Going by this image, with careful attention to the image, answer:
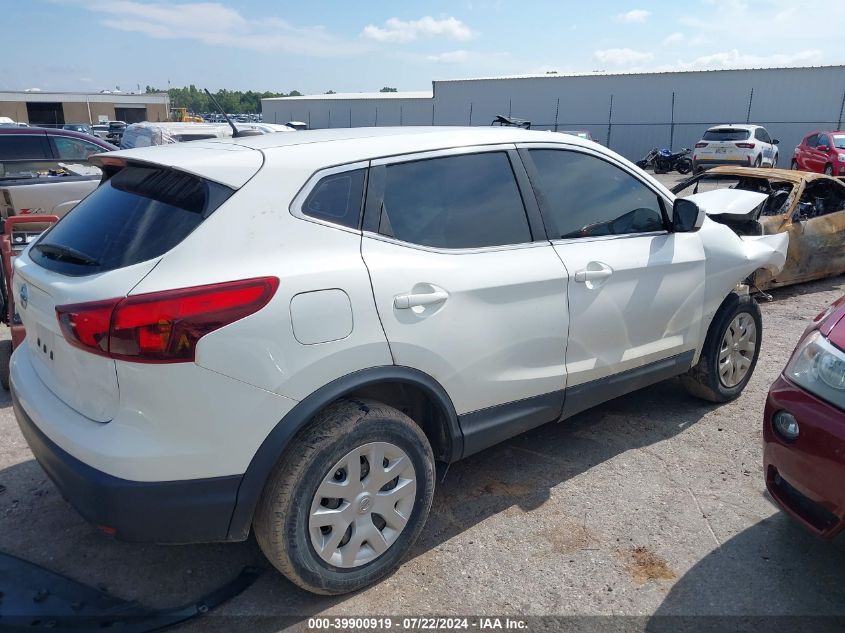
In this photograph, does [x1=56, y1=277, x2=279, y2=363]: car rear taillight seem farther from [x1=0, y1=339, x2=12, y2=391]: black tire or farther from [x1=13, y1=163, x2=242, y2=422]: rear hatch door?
[x1=0, y1=339, x2=12, y2=391]: black tire

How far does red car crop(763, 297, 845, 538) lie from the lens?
8.09ft

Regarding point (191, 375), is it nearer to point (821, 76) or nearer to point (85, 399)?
point (85, 399)

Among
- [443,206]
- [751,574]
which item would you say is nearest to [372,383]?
[443,206]

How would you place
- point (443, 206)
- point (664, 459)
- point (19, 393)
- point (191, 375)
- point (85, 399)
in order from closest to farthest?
1. point (191, 375)
2. point (85, 399)
3. point (19, 393)
4. point (443, 206)
5. point (664, 459)

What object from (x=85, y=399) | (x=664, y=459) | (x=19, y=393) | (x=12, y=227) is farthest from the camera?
(x=12, y=227)

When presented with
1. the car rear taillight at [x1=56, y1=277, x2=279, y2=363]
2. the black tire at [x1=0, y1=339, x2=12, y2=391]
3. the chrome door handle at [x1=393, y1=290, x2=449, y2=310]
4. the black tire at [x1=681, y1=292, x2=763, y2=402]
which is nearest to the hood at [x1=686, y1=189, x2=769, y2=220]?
the black tire at [x1=681, y1=292, x2=763, y2=402]

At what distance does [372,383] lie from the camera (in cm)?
259

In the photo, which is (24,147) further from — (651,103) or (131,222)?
(651,103)

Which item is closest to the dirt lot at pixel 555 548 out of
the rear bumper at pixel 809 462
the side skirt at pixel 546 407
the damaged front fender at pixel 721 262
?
the rear bumper at pixel 809 462

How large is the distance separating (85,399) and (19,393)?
0.68 metres

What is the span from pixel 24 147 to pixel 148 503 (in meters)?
8.47

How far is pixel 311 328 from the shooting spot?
7.85 ft

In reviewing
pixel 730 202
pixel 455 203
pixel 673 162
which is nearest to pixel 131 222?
pixel 455 203

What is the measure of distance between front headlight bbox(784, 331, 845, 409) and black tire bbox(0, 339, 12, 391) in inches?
190
